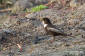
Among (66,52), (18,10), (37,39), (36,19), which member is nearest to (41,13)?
(36,19)

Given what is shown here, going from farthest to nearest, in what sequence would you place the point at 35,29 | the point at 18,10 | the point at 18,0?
the point at 18,0
the point at 18,10
the point at 35,29

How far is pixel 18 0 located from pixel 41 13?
639cm

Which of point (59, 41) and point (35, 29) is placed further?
point (35, 29)

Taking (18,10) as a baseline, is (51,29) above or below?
above

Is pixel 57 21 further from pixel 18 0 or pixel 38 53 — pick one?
pixel 18 0

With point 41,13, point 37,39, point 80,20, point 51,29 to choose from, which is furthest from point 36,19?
point 51,29

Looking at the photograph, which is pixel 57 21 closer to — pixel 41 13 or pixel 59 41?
pixel 41 13

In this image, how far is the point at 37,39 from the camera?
14.0 m

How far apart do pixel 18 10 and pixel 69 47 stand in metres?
10.2

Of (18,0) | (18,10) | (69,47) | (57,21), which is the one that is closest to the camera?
(69,47)

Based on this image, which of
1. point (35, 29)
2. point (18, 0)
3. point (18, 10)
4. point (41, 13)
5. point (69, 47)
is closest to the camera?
point (69, 47)

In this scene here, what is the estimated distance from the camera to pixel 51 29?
12562mm

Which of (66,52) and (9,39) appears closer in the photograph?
(66,52)

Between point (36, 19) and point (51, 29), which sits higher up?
point (51, 29)
